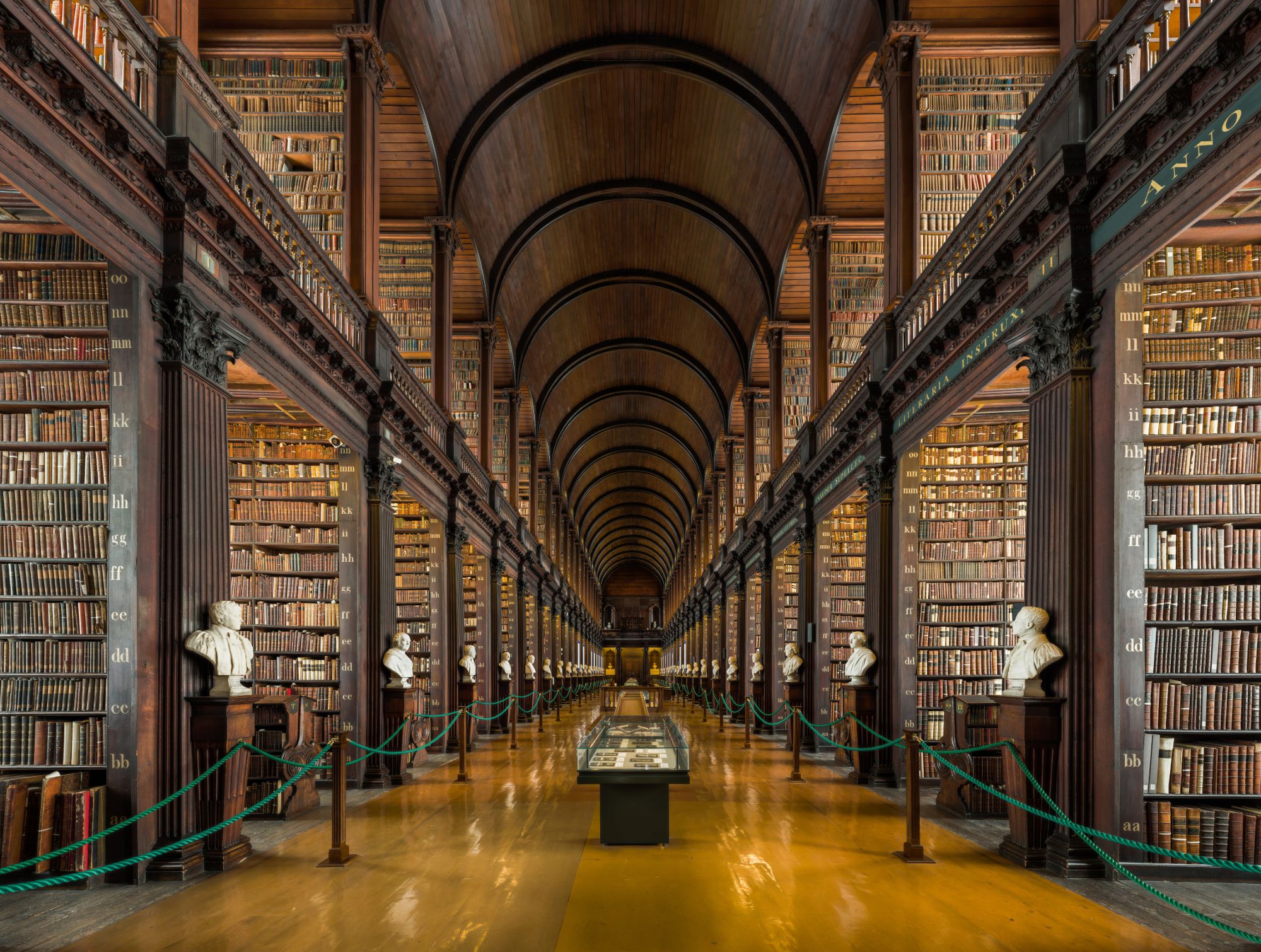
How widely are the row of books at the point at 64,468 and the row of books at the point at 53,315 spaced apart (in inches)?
30.3

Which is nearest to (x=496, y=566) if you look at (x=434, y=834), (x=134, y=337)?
(x=434, y=834)

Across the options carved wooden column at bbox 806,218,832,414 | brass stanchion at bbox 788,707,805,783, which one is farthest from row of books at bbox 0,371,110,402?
carved wooden column at bbox 806,218,832,414

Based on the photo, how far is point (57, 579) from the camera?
577 centimetres

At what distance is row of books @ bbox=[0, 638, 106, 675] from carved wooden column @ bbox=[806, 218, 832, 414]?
951 centimetres

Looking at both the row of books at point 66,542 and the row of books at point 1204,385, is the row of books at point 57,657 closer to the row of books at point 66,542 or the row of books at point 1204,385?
the row of books at point 66,542

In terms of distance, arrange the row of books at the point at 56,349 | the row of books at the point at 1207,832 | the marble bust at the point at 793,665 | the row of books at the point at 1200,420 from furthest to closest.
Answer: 1. the marble bust at the point at 793,665
2. the row of books at the point at 56,349
3. the row of books at the point at 1200,420
4. the row of books at the point at 1207,832

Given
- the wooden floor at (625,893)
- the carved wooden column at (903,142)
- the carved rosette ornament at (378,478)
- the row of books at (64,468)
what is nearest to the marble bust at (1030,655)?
the wooden floor at (625,893)

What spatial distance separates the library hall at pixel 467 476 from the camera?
15.7 feet

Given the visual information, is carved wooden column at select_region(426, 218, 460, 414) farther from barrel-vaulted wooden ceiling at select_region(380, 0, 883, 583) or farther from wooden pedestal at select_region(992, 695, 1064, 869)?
wooden pedestal at select_region(992, 695, 1064, 869)

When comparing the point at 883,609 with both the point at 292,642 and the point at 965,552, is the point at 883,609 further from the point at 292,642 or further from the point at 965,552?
the point at 292,642

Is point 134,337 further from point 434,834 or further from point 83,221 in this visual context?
point 434,834

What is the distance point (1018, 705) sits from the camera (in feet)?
19.1

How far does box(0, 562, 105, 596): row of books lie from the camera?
5.77 meters

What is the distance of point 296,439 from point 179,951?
6.55m
